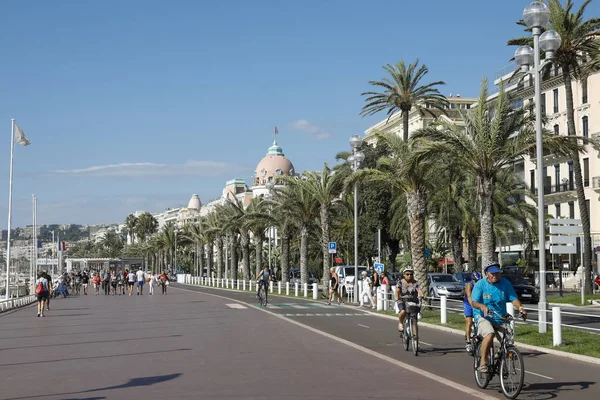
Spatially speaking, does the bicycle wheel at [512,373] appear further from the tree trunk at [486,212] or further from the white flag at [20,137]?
the white flag at [20,137]

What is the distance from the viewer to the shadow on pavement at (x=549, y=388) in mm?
10340

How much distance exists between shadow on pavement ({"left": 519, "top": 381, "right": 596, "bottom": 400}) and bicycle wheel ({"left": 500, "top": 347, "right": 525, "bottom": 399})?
39 cm

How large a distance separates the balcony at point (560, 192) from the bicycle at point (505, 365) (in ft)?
171

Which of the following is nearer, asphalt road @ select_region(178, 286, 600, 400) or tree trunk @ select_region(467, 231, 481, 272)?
asphalt road @ select_region(178, 286, 600, 400)

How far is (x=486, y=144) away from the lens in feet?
82.2

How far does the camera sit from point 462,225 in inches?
1981

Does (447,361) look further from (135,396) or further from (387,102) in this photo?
(387,102)

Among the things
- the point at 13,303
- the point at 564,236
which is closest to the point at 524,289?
the point at 564,236

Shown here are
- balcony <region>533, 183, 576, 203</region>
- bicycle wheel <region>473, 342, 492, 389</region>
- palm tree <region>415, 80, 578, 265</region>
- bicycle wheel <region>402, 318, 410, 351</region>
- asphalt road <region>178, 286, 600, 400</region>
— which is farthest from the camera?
balcony <region>533, 183, 576, 203</region>

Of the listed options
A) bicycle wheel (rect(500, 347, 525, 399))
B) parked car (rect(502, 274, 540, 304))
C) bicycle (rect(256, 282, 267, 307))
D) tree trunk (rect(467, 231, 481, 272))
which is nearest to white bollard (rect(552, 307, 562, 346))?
bicycle wheel (rect(500, 347, 525, 399))

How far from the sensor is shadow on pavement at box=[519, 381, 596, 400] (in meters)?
10.3

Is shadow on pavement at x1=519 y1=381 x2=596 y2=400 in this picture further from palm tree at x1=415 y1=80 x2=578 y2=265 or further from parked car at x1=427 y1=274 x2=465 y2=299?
parked car at x1=427 y1=274 x2=465 y2=299

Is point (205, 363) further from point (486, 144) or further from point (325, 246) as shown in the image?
point (325, 246)

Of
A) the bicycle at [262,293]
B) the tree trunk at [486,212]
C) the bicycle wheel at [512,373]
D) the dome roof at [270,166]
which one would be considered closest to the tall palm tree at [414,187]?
the tree trunk at [486,212]
